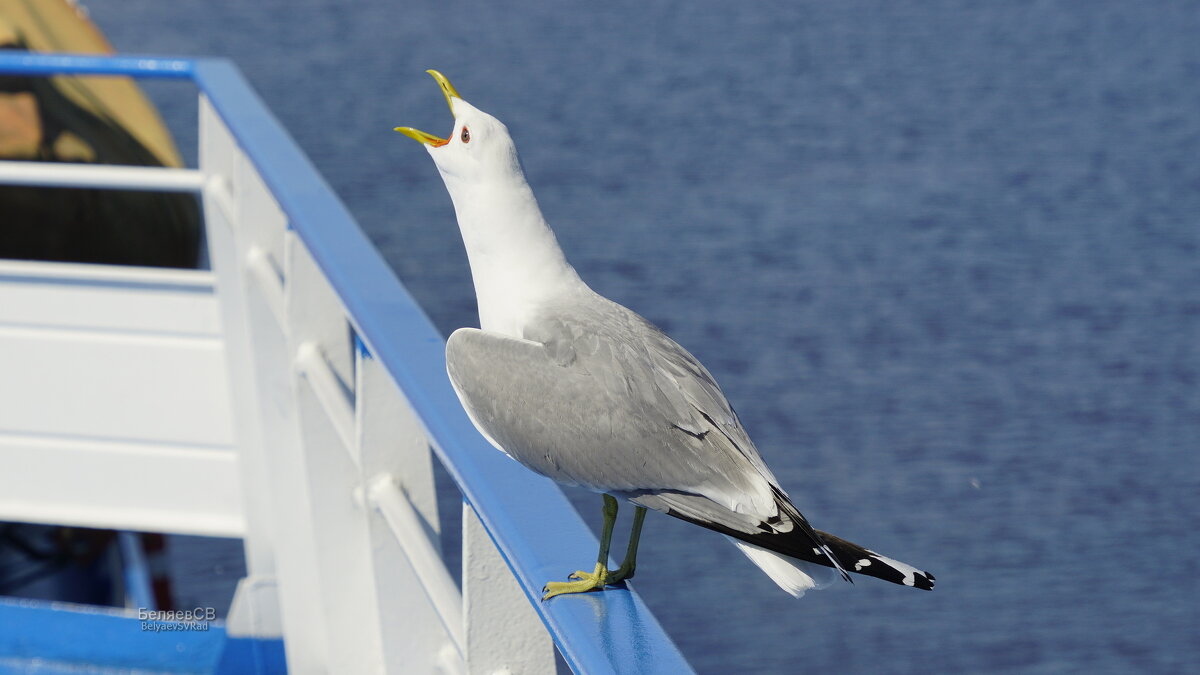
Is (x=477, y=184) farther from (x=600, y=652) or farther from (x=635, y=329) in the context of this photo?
(x=600, y=652)

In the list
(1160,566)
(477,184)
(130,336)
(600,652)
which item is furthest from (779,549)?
(1160,566)

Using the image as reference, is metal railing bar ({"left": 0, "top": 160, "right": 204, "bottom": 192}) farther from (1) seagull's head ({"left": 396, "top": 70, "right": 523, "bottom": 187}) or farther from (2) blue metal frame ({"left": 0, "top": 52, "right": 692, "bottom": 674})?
(1) seagull's head ({"left": 396, "top": 70, "right": 523, "bottom": 187})

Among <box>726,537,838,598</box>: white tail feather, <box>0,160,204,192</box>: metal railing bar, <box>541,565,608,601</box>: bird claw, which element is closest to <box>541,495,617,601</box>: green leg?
<box>541,565,608,601</box>: bird claw

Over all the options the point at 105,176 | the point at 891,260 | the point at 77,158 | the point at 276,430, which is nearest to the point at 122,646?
the point at 276,430

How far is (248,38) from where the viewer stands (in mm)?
16047

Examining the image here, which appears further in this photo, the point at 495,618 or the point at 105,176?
the point at 105,176

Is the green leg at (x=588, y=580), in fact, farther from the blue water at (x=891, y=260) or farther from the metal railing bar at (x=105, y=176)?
Answer: the blue water at (x=891, y=260)

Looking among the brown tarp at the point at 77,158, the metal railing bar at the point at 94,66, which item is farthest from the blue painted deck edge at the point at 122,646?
the brown tarp at the point at 77,158

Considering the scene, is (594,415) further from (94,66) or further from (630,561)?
(94,66)

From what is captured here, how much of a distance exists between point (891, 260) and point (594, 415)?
8.03 meters

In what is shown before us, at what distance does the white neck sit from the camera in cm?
123

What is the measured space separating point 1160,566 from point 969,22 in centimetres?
1156

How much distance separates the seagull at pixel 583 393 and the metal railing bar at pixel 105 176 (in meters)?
1.22

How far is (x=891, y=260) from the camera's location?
351 inches
